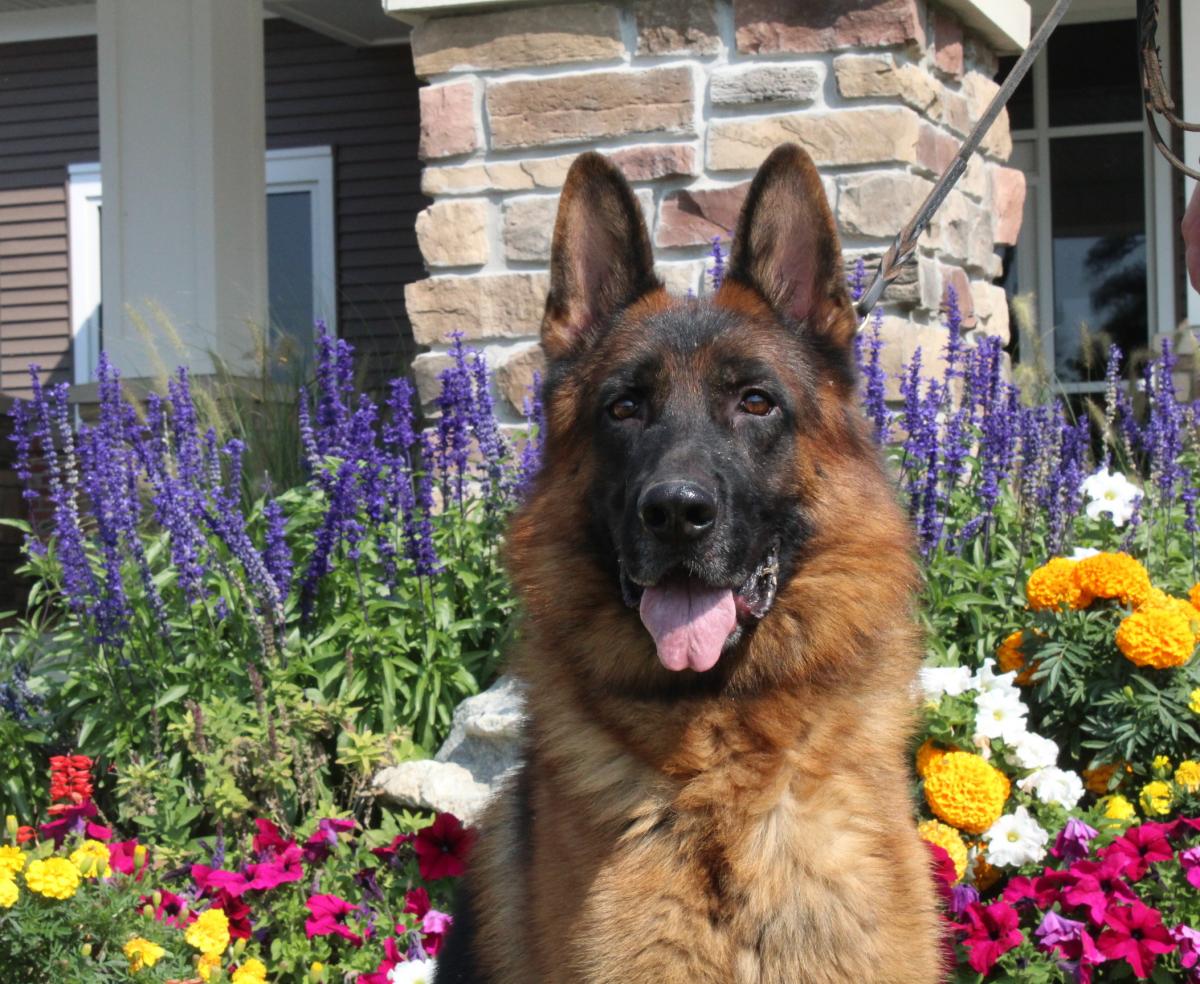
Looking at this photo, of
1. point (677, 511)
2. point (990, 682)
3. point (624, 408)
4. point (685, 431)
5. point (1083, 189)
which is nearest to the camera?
point (677, 511)

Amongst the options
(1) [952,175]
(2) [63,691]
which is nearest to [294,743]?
(2) [63,691]

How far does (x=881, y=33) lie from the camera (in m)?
5.71

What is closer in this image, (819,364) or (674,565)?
(674,565)

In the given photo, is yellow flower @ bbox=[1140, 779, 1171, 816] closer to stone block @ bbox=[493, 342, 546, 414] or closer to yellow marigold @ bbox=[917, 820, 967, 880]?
yellow marigold @ bbox=[917, 820, 967, 880]

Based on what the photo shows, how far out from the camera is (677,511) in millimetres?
2564

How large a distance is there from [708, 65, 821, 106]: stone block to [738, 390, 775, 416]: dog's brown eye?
11.1 feet

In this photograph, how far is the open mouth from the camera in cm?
263

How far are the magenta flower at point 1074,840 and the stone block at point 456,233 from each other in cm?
380

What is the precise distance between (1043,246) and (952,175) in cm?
895

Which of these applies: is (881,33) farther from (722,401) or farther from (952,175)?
(722,401)

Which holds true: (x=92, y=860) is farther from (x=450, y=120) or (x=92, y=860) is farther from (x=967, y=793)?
(x=450, y=120)

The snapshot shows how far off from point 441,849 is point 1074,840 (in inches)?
67.0

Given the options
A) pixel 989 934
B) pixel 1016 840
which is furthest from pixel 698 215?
pixel 989 934

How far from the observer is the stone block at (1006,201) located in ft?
22.5
